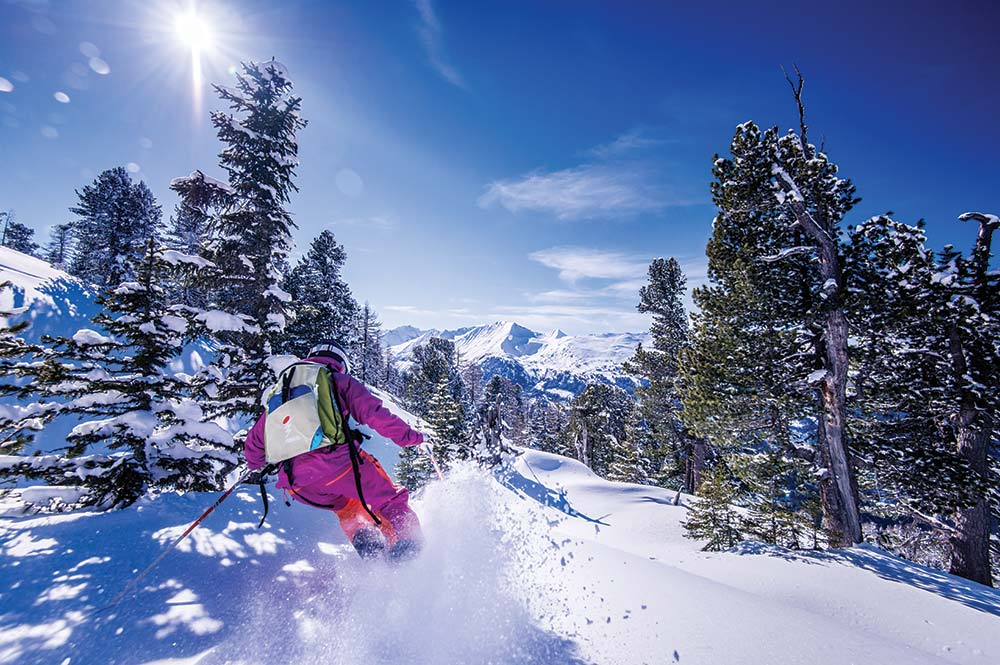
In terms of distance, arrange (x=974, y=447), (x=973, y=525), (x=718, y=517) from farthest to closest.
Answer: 1. (x=974, y=447)
2. (x=973, y=525)
3. (x=718, y=517)

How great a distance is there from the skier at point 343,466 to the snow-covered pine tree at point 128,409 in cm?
383

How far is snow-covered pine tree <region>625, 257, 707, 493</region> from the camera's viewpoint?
66.1ft

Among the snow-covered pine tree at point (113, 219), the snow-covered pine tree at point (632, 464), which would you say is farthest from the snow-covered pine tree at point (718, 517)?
the snow-covered pine tree at point (113, 219)

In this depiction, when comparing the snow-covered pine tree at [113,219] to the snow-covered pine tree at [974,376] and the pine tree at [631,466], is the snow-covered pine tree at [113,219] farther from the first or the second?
the snow-covered pine tree at [974,376]

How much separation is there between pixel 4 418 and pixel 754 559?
13054 millimetres

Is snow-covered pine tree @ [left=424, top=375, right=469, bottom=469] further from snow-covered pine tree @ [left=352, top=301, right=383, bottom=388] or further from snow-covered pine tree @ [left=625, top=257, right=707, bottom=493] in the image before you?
snow-covered pine tree @ [left=352, top=301, right=383, bottom=388]

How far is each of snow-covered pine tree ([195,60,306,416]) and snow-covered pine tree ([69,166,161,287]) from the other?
30383 mm

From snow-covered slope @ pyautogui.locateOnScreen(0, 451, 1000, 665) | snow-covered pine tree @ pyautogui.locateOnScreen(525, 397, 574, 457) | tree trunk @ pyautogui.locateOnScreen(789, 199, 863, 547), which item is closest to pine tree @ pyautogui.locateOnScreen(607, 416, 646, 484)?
snow-covered pine tree @ pyautogui.locateOnScreen(525, 397, 574, 457)

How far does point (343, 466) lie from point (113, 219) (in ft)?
143

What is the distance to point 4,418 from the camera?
5.84 meters

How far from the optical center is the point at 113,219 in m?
31.7

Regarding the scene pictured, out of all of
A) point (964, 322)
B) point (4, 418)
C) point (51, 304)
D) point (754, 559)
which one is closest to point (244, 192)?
point (4, 418)

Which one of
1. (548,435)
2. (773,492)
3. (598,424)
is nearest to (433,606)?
(773,492)

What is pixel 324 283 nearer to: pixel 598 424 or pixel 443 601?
pixel 443 601
